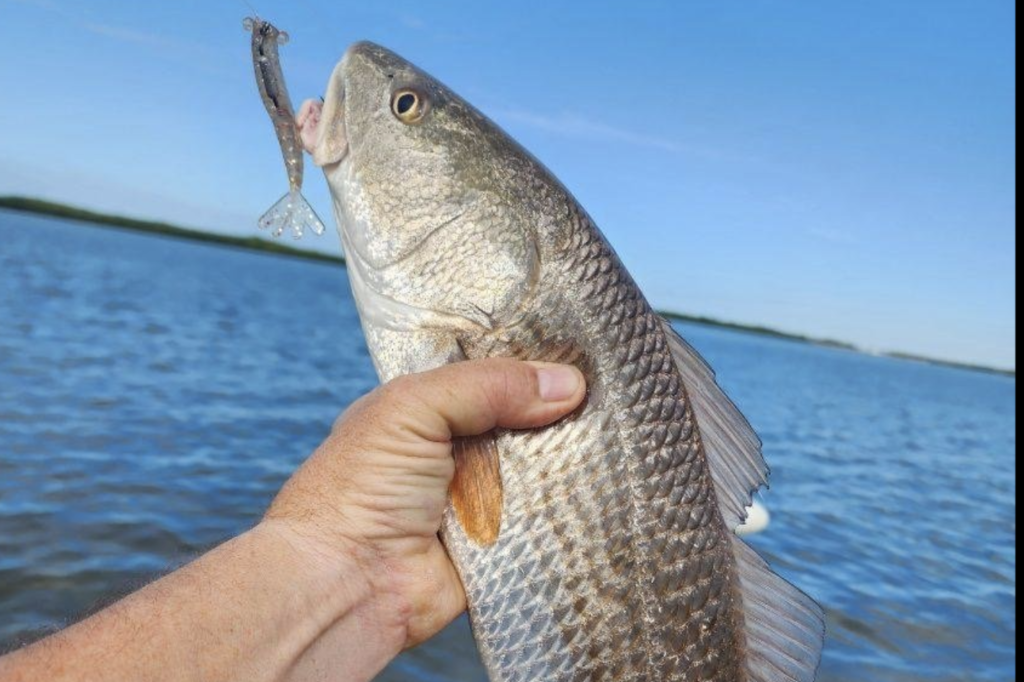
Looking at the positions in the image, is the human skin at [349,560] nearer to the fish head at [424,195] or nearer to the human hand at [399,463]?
the human hand at [399,463]

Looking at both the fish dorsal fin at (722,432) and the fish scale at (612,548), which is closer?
the fish scale at (612,548)

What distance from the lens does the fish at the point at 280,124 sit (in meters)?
3.09

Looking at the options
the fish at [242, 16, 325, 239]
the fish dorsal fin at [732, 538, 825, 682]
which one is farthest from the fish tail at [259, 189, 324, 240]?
the fish dorsal fin at [732, 538, 825, 682]

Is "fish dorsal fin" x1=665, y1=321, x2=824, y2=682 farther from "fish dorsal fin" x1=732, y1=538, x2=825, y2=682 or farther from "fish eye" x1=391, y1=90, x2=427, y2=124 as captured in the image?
"fish eye" x1=391, y1=90, x2=427, y2=124

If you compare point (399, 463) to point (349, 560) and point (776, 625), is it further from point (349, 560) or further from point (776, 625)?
point (776, 625)

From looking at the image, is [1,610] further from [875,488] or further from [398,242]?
[875,488]

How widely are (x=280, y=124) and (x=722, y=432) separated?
208 cm

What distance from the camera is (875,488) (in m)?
19.2

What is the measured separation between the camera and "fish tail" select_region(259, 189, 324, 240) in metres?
3.25

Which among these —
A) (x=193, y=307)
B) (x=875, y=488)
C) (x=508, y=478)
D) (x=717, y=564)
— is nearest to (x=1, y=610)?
(x=508, y=478)

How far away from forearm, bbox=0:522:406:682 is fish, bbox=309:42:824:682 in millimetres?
403

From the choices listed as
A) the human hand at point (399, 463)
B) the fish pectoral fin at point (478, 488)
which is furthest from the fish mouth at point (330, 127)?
the fish pectoral fin at point (478, 488)

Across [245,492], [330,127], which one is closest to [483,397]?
[330,127]

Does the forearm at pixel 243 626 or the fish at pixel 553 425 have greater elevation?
the fish at pixel 553 425
